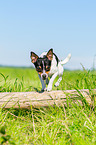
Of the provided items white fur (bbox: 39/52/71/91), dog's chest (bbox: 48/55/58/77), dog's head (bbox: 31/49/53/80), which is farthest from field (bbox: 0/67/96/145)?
dog's chest (bbox: 48/55/58/77)

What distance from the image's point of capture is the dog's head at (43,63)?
3.82m

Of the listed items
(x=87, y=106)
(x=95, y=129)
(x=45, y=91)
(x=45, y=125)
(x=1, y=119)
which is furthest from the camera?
(x=45, y=91)

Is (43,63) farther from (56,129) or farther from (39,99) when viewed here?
(56,129)

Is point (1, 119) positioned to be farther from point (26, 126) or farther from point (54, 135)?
point (54, 135)

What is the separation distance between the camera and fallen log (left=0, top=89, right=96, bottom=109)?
3891 millimetres

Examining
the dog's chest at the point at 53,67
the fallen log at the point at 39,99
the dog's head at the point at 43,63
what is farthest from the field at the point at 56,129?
the dog's chest at the point at 53,67

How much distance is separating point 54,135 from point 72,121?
0.39 meters

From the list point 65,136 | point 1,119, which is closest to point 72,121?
point 65,136

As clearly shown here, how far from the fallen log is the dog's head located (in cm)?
43

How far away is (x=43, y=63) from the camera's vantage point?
384cm

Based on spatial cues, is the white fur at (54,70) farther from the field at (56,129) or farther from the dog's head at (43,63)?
the field at (56,129)

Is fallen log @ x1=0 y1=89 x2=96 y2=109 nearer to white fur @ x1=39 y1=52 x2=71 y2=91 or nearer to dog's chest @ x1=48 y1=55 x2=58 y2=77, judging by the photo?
white fur @ x1=39 y1=52 x2=71 y2=91

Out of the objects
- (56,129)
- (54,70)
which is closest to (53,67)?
(54,70)

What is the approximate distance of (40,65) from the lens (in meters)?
3.82
